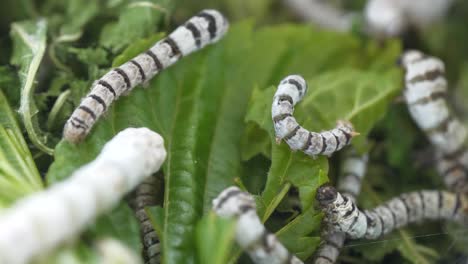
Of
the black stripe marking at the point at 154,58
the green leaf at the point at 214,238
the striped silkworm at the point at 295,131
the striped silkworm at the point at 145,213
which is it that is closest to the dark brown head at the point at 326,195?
the striped silkworm at the point at 295,131

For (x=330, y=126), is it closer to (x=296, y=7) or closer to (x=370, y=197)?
(x=370, y=197)

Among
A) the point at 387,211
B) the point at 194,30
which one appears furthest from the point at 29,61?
the point at 387,211

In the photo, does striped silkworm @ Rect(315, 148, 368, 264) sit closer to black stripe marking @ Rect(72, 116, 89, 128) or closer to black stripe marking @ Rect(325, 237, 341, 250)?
black stripe marking @ Rect(325, 237, 341, 250)

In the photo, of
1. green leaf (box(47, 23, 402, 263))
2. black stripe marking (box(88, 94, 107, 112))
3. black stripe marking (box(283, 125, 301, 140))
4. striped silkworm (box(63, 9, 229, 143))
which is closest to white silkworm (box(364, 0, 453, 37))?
green leaf (box(47, 23, 402, 263))

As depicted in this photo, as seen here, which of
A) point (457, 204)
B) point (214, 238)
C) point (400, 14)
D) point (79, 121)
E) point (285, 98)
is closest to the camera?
point (214, 238)

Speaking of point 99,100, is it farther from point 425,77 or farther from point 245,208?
point 425,77

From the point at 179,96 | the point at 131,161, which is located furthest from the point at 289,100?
the point at 131,161
